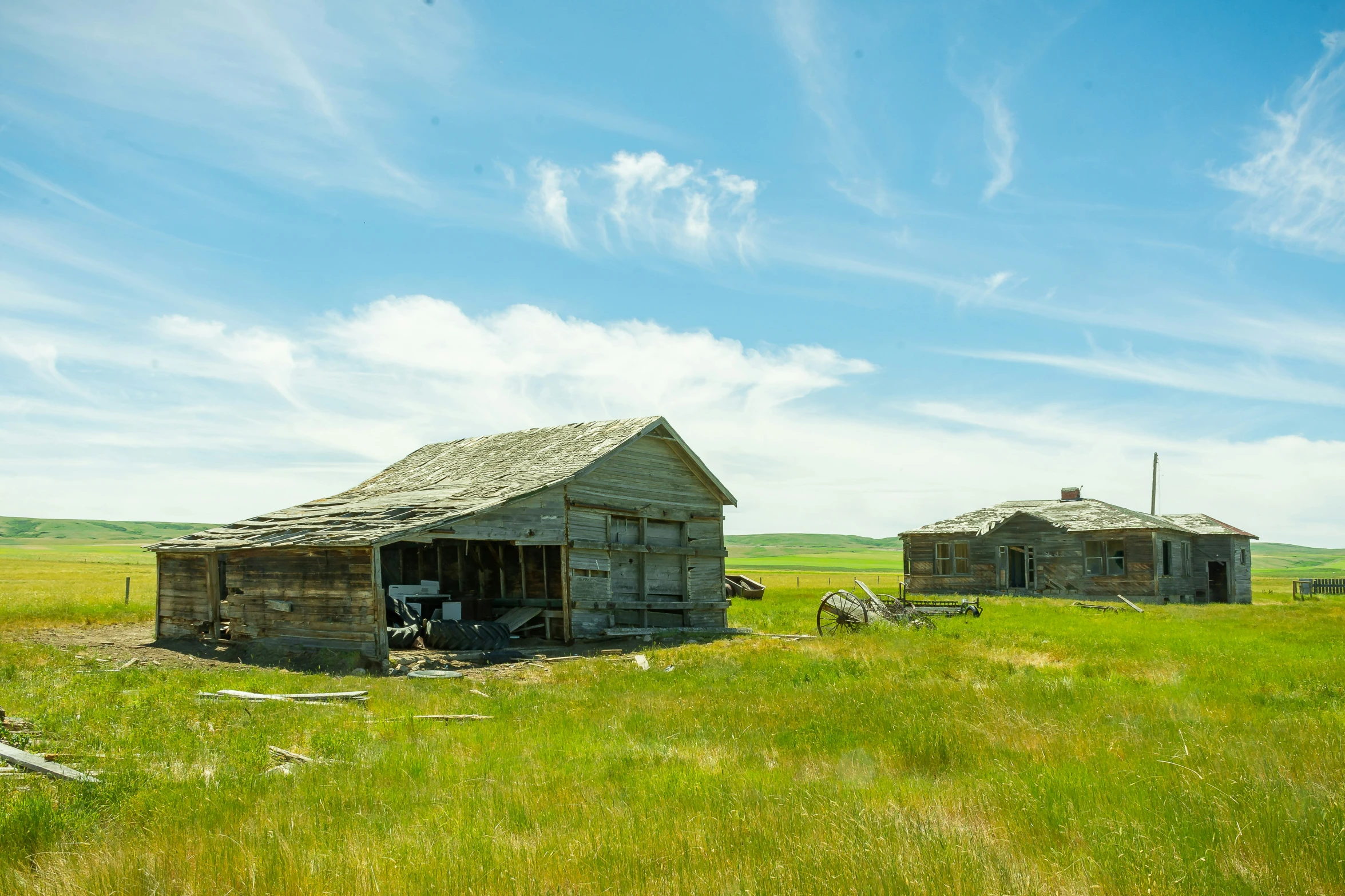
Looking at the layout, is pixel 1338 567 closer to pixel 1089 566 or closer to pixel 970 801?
pixel 1089 566

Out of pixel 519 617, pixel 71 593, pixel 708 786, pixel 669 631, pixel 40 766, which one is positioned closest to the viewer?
pixel 708 786

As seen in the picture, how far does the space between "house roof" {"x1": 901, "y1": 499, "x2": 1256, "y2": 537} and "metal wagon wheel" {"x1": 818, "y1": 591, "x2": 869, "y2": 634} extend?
67.7ft

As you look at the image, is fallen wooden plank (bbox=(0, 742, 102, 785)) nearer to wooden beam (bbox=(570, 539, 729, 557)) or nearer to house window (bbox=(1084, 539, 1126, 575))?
wooden beam (bbox=(570, 539, 729, 557))

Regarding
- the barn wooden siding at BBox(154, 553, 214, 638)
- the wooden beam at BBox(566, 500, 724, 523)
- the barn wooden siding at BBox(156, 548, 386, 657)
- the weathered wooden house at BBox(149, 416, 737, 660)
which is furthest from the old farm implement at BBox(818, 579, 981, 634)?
the barn wooden siding at BBox(154, 553, 214, 638)

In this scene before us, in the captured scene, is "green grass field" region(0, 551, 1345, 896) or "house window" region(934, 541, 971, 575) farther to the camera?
"house window" region(934, 541, 971, 575)

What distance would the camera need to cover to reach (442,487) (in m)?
25.1

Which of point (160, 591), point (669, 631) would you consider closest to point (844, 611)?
point (669, 631)

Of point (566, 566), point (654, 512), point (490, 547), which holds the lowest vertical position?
point (566, 566)

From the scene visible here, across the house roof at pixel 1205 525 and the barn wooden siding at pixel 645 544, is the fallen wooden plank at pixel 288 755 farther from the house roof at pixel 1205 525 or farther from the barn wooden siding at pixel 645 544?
the house roof at pixel 1205 525

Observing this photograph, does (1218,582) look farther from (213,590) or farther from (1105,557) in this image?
(213,590)

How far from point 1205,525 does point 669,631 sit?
3302cm

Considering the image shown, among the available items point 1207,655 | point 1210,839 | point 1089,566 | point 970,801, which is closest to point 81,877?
point 970,801

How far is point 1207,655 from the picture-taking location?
55.7 feet

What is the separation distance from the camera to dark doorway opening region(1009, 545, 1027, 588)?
4372 centimetres
